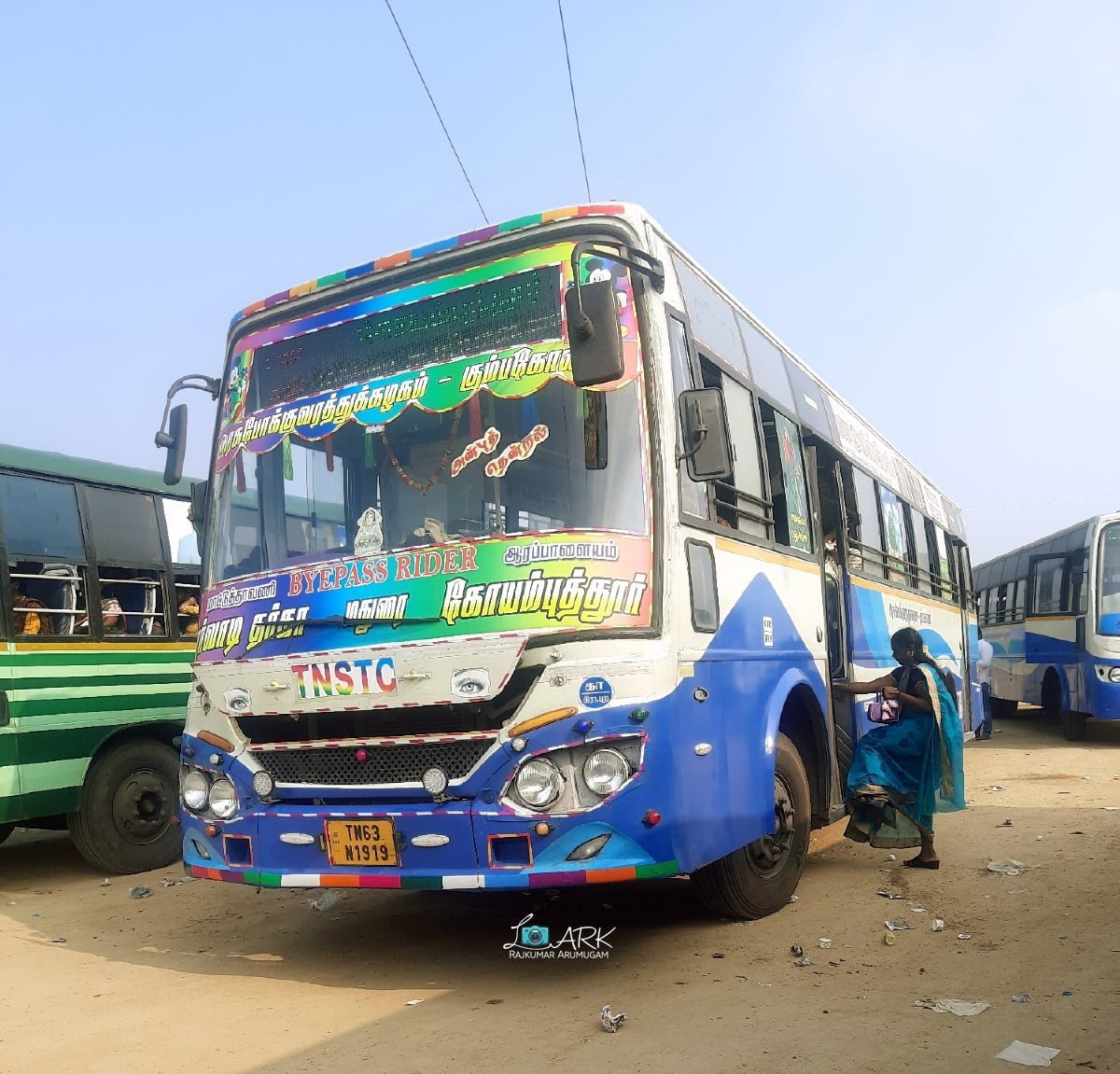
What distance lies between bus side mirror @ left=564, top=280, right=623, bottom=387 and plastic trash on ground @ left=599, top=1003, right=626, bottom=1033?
2.43 m

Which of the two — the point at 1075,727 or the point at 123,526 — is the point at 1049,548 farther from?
the point at 123,526

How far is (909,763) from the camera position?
7.17 m

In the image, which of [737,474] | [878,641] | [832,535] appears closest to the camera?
[737,474]

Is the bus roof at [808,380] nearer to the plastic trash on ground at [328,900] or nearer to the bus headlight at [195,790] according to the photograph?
the bus headlight at [195,790]

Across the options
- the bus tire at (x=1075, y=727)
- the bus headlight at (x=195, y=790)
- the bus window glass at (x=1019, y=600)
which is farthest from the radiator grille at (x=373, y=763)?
the bus window glass at (x=1019, y=600)

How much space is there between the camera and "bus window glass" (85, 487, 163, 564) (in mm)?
8609

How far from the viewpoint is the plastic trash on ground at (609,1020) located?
426 centimetres

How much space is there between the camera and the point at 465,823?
15.2 feet

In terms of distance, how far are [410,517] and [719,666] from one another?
1554 millimetres

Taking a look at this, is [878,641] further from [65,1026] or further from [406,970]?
[65,1026]

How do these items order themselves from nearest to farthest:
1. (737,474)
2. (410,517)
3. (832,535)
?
(410,517) < (737,474) < (832,535)

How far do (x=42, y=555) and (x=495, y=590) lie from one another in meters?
4.67

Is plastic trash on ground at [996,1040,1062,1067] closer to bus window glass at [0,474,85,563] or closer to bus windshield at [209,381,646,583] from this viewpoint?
bus windshield at [209,381,646,583]

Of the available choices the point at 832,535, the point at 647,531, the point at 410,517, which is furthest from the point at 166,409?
the point at 832,535
